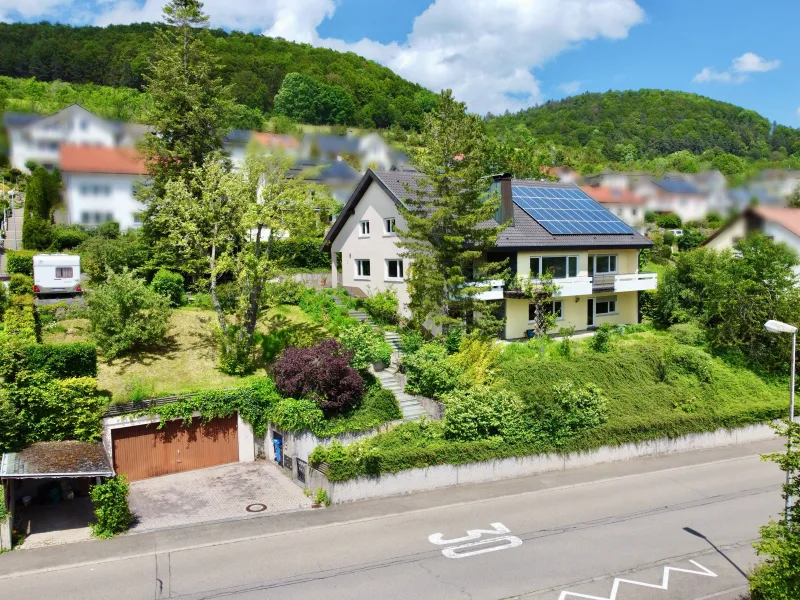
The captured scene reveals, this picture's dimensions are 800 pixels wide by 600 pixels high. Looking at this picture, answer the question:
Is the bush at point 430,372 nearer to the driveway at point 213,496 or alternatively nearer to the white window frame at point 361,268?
the driveway at point 213,496

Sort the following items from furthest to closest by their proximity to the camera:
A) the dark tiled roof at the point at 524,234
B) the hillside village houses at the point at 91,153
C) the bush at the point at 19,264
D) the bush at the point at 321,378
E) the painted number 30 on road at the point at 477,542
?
1. the dark tiled roof at the point at 524,234
2. the hillside village houses at the point at 91,153
3. the bush at the point at 19,264
4. the bush at the point at 321,378
5. the painted number 30 on road at the point at 477,542

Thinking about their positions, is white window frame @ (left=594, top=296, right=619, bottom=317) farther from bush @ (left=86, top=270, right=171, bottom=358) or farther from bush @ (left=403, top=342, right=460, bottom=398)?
bush @ (left=86, top=270, right=171, bottom=358)

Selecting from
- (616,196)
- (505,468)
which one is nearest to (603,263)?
(505,468)

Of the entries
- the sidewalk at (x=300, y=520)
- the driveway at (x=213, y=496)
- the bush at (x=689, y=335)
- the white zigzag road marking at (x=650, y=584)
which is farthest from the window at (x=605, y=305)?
the driveway at (x=213, y=496)

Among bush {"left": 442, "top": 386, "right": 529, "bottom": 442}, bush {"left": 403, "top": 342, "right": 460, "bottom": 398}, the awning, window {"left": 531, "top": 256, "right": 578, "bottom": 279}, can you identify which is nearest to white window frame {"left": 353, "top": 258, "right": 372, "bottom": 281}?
window {"left": 531, "top": 256, "right": 578, "bottom": 279}

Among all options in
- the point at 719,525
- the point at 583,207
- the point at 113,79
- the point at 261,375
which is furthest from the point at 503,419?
the point at 113,79

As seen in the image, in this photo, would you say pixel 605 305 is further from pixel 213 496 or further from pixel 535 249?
pixel 213 496
